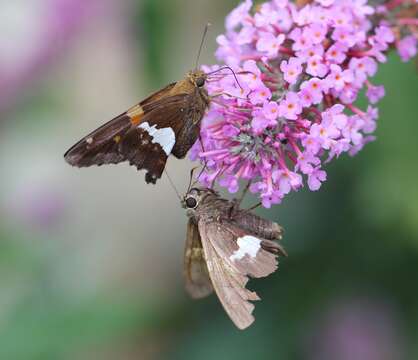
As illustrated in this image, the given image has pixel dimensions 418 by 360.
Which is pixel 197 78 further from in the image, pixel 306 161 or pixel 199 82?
pixel 306 161

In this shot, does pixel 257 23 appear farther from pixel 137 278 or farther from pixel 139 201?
pixel 139 201

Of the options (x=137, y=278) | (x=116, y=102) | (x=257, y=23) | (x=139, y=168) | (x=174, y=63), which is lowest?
(x=137, y=278)

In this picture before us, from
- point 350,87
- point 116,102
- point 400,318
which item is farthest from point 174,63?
point 116,102

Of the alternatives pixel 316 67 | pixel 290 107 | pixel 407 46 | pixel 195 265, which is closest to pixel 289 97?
pixel 290 107

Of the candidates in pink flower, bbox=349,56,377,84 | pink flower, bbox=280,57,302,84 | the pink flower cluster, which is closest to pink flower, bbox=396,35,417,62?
the pink flower cluster

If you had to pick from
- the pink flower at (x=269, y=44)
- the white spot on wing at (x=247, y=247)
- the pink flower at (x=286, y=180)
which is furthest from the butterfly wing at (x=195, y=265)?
the pink flower at (x=269, y=44)

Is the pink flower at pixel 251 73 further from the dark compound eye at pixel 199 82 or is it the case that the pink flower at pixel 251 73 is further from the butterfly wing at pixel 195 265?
the butterfly wing at pixel 195 265

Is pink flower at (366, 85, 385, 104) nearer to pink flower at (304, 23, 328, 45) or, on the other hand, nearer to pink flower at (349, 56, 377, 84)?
pink flower at (349, 56, 377, 84)
